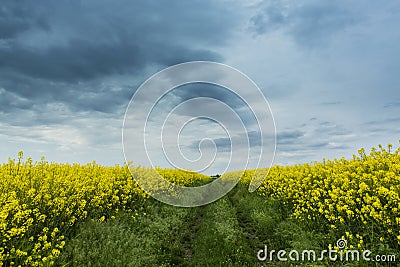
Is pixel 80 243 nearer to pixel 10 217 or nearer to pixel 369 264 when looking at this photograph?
pixel 10 217

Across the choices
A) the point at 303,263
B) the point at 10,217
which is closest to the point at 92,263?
the point at 10,217

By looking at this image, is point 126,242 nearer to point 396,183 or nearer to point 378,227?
point 378,227

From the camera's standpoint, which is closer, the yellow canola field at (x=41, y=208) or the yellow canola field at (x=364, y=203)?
the yellow canola field at (x=41, y=208)

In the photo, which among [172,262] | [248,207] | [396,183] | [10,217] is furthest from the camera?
[248,207]

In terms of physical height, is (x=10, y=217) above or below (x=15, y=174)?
below

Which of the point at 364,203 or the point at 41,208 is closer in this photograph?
the point at 41,208

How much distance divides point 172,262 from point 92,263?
2.71 metres

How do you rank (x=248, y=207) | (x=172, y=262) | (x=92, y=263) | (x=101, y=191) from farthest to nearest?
(x=248, y=207), (x=101, y=191), (x=172, y=262), (x=92, y=263)

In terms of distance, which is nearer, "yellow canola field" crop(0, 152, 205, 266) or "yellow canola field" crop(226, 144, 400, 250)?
"yellow canola field" crop(0, 152, 205, 266)

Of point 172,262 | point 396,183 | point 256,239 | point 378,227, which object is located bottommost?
point 172,262

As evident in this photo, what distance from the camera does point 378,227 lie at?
7.38 meters

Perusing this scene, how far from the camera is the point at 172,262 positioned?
8969 mm

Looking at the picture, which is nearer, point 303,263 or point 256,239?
point 303,263

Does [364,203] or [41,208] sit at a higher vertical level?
[364,203]
